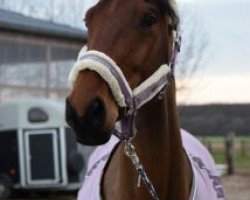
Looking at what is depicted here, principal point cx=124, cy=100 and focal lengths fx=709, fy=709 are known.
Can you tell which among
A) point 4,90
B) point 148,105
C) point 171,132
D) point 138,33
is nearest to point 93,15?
point 138,33

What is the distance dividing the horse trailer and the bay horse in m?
9.86

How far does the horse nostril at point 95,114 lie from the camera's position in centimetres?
261

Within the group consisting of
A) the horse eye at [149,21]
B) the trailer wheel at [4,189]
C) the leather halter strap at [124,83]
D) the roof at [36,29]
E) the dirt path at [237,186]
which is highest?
the roof at [36,29]

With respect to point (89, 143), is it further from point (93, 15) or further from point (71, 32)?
point (71, 32)

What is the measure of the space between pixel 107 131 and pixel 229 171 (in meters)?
16.6

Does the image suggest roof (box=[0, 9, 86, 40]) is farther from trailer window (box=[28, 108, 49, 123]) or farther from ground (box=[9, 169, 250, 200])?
ground (box=[9, 169, 250, 200])

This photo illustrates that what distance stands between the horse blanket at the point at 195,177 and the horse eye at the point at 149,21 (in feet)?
3.03

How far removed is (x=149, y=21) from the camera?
297 cm

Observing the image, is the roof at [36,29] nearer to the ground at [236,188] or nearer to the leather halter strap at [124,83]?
the ground at [236,188]

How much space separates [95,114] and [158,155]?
0.74 metres

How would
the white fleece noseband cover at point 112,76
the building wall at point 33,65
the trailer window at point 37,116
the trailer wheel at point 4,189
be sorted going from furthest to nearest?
the building wall at point 33,65 → the trailer window at point 37,116 → the trailer wheel at point 4,189 → the white fleece noseband cover at point 112,76

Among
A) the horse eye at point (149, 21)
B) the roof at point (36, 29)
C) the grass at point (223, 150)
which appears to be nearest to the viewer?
the horse eye at point (149, 21)

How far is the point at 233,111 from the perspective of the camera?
3253 cm

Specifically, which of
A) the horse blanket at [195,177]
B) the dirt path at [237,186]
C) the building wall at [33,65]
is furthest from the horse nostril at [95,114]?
the building wall at [33,65]
